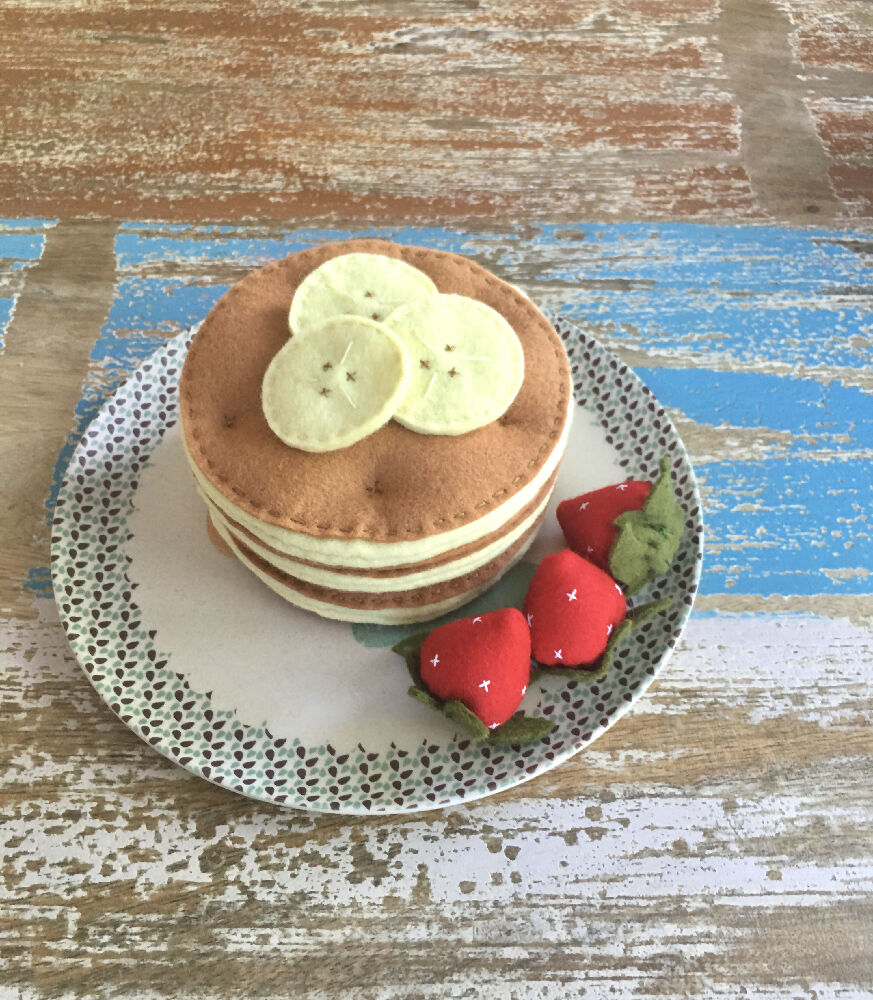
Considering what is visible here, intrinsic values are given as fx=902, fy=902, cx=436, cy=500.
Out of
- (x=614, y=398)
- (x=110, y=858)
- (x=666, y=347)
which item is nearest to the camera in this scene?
(x=110, y=858)

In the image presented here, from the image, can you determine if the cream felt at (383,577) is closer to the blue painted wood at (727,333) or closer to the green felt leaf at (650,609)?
the green felt leaf at (650,609)

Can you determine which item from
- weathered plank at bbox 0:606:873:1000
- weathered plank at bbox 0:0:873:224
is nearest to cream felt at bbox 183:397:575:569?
weathered plank at bbox 0:606:873:1000

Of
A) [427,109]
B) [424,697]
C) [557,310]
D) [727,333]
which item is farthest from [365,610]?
[427,109]

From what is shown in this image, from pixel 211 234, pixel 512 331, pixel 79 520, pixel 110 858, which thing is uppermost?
pixel 512 331

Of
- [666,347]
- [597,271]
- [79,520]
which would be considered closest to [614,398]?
Result: [666,347]

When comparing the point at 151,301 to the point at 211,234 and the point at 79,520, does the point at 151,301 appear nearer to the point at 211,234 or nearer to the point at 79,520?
the point at 211,234

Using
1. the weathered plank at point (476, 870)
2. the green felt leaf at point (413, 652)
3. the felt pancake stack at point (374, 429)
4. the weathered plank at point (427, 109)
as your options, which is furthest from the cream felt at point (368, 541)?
the weathered plank at point (427, 109)
